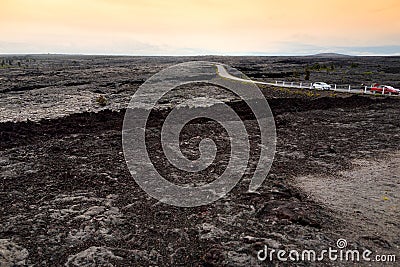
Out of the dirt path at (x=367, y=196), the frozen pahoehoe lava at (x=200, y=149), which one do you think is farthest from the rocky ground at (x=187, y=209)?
the frozen pahoehoe lava at (x=200, y=149)

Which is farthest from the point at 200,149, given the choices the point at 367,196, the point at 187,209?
the point at 367,196

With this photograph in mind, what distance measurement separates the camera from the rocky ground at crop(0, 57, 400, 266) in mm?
7820

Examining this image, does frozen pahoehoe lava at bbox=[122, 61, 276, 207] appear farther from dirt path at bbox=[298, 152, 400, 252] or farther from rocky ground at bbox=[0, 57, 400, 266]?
dirt path at bbox=[298, 152, 400, 252]

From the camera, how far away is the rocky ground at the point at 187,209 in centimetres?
782

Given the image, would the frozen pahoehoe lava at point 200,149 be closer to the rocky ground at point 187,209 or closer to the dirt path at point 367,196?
the rocky ground at point 187,209

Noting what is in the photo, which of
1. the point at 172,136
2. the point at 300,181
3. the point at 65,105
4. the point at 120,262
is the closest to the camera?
the point at 120,262

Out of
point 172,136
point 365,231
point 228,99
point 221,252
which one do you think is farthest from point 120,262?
point 228,99

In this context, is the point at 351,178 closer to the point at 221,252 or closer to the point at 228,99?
the point at 221,252

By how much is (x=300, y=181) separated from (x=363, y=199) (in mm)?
2199

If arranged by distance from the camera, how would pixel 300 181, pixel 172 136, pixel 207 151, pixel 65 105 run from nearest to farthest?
pixel 300 181 → pixel 207 151 → pixel 172 136 → pixel 65 105

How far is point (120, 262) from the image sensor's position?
24.4 ft

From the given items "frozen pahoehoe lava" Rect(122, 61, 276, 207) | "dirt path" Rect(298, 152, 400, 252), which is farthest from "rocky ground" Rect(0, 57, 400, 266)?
"frozen pahoehoe lava" Rect(122, 61, 276, 207)

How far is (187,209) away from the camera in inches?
389

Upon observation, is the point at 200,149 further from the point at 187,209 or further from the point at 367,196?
the point at 367,196
